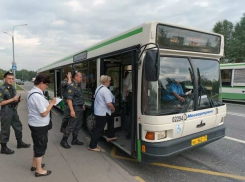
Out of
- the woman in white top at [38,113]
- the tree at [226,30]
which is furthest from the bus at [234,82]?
the tree at [226,30]

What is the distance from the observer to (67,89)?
4.67 m

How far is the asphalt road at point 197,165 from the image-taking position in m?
3.53

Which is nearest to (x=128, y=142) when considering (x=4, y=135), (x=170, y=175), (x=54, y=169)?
(x=170, y=175)

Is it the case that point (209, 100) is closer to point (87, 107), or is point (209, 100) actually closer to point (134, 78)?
point (134, 78)

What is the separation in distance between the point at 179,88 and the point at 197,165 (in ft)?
5.43

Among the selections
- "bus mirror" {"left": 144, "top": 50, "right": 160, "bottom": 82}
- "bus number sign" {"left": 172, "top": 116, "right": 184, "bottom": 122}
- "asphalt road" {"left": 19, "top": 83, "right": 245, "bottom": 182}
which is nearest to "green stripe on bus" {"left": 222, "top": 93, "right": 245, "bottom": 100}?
"asphalt road" {"left": 19, "top": 83, "right": 245, "bottom": 182}

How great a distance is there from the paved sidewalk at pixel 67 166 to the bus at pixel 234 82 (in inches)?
501

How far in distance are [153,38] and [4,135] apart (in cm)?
372

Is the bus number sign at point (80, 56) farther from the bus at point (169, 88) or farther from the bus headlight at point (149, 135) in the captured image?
the bus headlight at point (149, 135)

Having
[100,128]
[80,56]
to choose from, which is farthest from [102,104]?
[80,56]

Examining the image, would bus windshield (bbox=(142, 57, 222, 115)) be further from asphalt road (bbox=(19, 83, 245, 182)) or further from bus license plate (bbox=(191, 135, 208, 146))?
asphalt road (bbox=(19, 83, 245, 182))

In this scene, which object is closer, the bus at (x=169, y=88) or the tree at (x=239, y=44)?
the bus at (x=169, y=88)

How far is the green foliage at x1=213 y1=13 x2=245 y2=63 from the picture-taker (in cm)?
3064

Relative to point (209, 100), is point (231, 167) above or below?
below
